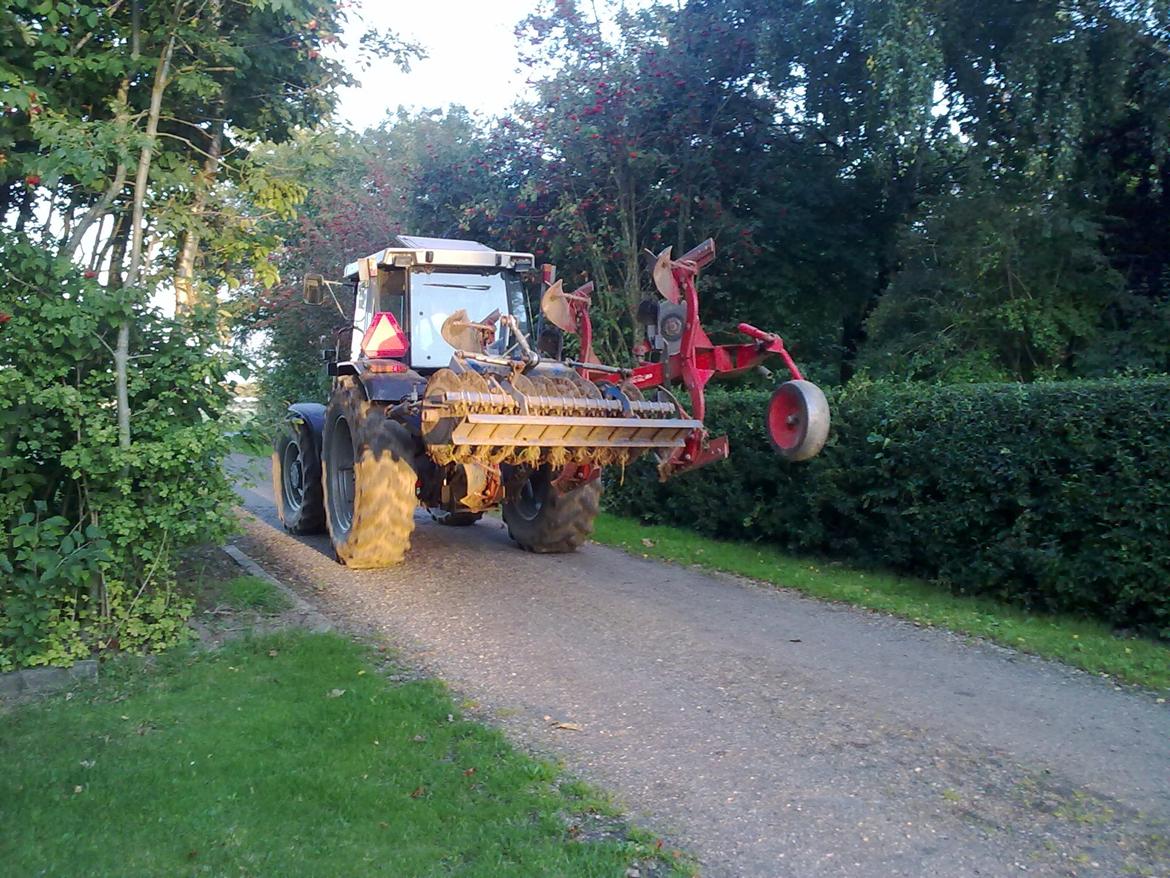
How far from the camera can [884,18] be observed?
12.8 meters

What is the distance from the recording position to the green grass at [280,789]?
159 inches

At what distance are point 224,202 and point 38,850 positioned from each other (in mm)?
5231

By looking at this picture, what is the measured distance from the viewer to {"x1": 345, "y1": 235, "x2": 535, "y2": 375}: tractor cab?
9.99 meters

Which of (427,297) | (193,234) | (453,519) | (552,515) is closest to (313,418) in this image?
(453,519)

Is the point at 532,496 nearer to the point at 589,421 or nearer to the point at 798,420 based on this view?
the point at 589,421

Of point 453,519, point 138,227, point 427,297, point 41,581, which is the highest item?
point 138,227

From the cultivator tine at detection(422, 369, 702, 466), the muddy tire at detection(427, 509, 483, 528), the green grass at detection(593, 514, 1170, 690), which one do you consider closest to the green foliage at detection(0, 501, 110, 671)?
the cultivator tine at detection(422, 369, 702, 466)

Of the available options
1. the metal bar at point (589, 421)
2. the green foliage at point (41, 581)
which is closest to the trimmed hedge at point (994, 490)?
the metal bar at point (589, 421)

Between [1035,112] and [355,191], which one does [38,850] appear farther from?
[355,191]

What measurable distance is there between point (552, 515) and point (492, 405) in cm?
285

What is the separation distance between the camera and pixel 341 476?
1047 cm

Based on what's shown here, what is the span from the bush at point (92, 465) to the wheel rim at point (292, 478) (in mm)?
A: 4940

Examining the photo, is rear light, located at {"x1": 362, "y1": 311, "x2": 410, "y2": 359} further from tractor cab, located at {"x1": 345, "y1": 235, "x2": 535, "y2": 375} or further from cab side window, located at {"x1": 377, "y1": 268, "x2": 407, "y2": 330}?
cab side window, located at {"x1": 377, "y1": 268, "x2": 407, "y2": 330}

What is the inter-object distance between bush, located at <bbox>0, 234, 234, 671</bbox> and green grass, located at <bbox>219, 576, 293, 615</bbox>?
3.23 ft
